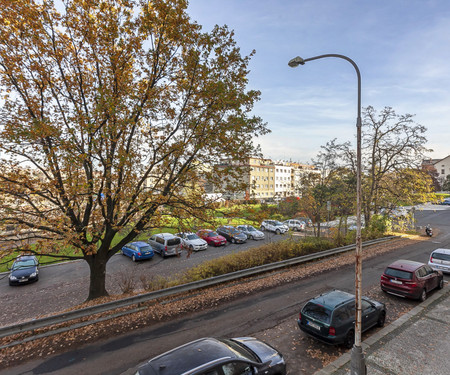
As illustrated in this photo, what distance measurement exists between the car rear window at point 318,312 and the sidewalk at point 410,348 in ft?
3.53

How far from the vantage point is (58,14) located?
917cm

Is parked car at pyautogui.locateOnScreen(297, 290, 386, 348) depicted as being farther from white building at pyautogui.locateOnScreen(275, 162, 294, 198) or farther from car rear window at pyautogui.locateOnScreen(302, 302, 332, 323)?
white building at pyautogui.locateOnScreen(275, 162, 294, 198)

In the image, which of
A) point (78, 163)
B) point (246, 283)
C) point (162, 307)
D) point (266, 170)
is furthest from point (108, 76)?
point (266, 170)

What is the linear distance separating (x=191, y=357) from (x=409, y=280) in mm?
10552

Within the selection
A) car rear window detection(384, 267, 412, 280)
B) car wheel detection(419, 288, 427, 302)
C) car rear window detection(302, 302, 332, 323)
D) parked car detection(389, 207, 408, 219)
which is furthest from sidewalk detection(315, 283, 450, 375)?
parked car detection(389, 207, 408, 219)

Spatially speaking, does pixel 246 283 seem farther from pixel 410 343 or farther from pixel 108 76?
pixel 108 76

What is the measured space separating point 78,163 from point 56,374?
608 cm

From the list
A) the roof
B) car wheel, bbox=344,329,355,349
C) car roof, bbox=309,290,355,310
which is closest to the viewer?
the roof

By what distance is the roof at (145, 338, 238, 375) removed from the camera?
4352 mm

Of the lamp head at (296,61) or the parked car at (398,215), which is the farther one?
the parked car at (398,215)

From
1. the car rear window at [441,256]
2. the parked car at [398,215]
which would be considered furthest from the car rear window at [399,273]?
the parked car at [398,215]

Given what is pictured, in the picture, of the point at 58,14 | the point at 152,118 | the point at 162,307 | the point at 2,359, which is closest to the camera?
the point at 2,359

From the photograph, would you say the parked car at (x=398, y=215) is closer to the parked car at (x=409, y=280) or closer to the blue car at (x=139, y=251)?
the parked car at (x=409, y=280)

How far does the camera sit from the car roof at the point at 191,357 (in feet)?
14.3
